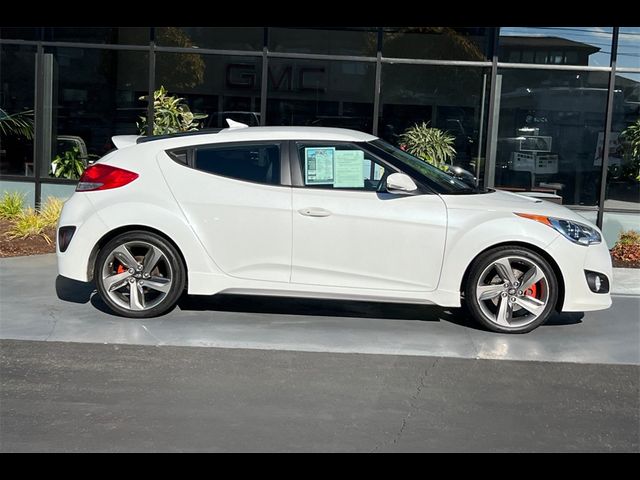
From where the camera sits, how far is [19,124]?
1251 centimetres

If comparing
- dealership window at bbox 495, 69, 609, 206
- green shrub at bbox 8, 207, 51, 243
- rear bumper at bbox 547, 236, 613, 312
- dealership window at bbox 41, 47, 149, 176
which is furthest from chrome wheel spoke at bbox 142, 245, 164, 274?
dealership window at bbox 495, 69, 609, 206

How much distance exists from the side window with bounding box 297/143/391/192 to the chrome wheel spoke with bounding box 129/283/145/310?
5.57ft

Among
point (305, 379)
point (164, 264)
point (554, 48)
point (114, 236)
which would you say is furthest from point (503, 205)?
point (554, 48)

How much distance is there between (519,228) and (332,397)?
2423mm

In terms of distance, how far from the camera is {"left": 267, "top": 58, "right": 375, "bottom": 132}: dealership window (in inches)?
475

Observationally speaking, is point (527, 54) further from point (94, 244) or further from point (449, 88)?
point (94, 244)

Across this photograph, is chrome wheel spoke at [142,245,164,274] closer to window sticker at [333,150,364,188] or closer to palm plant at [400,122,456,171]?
window sticker at [333,150,364,188]

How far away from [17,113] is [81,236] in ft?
21.9

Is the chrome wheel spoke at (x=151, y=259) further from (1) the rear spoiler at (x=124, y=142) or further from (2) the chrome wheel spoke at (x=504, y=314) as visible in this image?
(2) the chrome wheel spoke at (x=504, y=314)

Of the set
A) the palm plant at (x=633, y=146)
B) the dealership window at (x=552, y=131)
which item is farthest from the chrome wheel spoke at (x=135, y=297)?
the palm plant at (x=633, y=146)

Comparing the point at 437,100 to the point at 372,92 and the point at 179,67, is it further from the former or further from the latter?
the point at 179,67

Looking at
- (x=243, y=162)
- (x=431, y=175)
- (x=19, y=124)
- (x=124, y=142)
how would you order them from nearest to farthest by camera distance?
1. (x=243, y=162)
2. (x=431, y=175)
3. (x=124, y=142)
4. (x=19, y=124)

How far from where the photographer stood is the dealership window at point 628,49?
37.8ft

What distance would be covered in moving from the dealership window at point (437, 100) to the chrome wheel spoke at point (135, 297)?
629 cm
